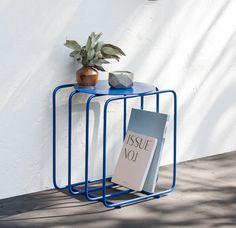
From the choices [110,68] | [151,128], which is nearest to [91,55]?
[110,68]

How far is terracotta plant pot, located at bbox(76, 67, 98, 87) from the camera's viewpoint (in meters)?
3.29

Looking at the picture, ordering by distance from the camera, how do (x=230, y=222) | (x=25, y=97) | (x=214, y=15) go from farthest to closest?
(x=214, y=15)
(x=25, y=97)
(x=230, y=222)

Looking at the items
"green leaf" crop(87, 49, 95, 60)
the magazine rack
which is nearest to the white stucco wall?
the magazine rack

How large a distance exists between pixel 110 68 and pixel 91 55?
32 cm

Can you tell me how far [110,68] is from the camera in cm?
361

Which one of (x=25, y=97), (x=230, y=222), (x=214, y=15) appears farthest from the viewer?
(x=214, y=15)

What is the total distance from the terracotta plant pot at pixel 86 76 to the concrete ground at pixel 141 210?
570mm

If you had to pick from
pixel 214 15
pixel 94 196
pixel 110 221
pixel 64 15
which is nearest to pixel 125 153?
pixel 94 196

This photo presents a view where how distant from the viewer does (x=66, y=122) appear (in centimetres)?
348

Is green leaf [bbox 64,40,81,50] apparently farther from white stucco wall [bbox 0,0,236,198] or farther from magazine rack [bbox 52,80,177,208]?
magazine rack [bbox 52,80,177,208]

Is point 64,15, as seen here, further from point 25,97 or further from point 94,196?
point 94,196

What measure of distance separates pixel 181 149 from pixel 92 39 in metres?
1.06

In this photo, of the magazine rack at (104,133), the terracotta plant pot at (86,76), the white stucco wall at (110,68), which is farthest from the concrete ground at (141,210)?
the terracotta plant pot at (86,76)

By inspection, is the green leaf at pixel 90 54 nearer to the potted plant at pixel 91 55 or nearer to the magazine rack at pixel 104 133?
the potted plant at pixel 91 55
